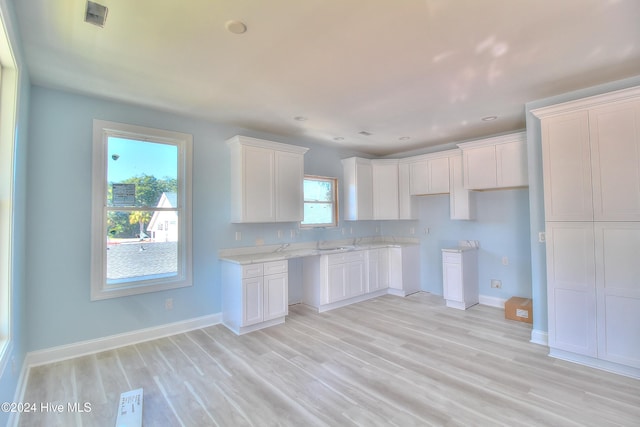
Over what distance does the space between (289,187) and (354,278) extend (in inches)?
69.0

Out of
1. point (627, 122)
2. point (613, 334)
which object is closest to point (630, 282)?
point (613, 334)

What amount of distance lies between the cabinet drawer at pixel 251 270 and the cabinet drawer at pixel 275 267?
0.07 m

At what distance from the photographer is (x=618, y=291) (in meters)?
2.61

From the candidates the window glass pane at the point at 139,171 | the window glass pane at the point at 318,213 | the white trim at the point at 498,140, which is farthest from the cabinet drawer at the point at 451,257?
the window glass pane at the point at 139,171

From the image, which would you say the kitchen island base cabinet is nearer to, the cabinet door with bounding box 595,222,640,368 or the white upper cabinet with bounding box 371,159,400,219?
the white upper cabinet with bounding box 371,159,400,219

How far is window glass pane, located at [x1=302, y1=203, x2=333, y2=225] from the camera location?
5.01 m

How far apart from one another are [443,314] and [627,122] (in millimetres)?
2862

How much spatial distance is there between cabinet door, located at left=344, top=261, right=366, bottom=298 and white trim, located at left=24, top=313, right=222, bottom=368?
6.30 ft

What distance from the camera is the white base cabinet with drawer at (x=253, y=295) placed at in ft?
11.6

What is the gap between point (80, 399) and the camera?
2307mm

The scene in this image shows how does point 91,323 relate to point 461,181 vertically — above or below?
below

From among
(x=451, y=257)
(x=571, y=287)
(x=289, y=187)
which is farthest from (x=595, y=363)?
(x=289, y=187)

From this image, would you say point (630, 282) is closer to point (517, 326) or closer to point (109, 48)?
point (517, 326)

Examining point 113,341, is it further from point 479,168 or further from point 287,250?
point 479,168
